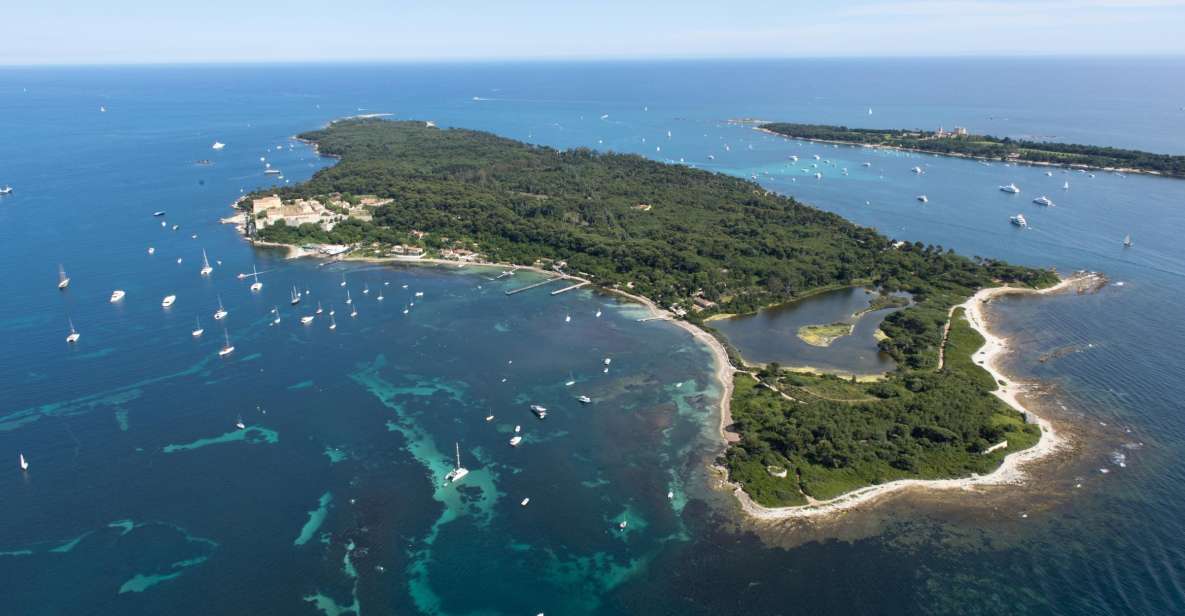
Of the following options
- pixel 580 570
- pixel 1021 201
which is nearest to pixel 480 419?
pixel 580 570

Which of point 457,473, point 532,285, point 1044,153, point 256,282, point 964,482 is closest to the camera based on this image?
point 964,482

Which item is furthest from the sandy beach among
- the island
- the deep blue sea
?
the island

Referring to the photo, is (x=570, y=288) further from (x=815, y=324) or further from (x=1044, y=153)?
(x=1044, y=153)

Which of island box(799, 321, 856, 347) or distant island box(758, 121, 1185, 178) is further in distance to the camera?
distant island box(758, 121, 1185, 178)

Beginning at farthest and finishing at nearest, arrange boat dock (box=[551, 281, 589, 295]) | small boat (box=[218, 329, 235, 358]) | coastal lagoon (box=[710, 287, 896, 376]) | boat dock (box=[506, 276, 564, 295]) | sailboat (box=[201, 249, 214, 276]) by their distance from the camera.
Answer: sailboat (box=[201, 249, 214, 276]) < boat dock (box=[506, 276, 564, 295]) < boat dock (box=[551, 281, 589, 295]) < coastal lagoon (box=[710, 287, 896, 376]) < small boat (box=[218, 329, 235, 358])

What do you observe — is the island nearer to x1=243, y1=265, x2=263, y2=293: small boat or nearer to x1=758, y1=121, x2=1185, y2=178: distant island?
x1=243, y1=265, x2=263, y2=293: small boat

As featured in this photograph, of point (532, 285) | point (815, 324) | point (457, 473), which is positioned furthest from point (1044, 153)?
point (457, 473)

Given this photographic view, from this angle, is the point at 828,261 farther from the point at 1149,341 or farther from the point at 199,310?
the point at 199,310
